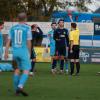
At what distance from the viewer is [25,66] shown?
1405 cm

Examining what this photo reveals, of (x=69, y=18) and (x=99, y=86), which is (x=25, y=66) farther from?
(x=69, y=18)

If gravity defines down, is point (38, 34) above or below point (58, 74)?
above

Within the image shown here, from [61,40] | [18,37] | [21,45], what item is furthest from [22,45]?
[61,40]

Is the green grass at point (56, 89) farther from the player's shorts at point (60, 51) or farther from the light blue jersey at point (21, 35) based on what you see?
the player's shorts at point (60, 51)

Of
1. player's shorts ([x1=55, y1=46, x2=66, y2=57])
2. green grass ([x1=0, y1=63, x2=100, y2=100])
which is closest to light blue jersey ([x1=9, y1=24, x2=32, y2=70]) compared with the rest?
green grass ([x1=0, y1=63, x2=100, y2=100])

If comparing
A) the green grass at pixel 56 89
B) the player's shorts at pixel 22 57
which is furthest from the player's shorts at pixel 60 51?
the player's shorts at pixel 22 57

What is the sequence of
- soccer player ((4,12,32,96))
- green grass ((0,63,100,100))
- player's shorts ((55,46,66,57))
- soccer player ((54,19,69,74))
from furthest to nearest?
1. player's shorts ((55,46,66,57))
2. soccer player ((54,19,69,74))
3. soccer player ((4,12,32,96))
4. green grass ((0,63,100,100))

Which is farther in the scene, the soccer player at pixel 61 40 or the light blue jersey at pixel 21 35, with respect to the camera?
the soccer player at pixel 61 40

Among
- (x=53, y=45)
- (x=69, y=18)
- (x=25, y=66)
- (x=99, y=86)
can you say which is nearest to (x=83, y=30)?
(x=69, y=18)

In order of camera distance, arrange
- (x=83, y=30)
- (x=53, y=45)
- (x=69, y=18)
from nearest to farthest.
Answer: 1. (x=53, y=45)
2. (x=83, y=30)
3. (x=69, y=18)

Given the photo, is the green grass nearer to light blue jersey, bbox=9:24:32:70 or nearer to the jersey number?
light blue jersey, bbox=9:24:32:70

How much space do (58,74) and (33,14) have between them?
93.6ft

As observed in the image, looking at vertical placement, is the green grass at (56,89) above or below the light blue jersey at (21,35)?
below

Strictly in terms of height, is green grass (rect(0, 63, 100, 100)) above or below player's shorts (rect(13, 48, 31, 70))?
below
